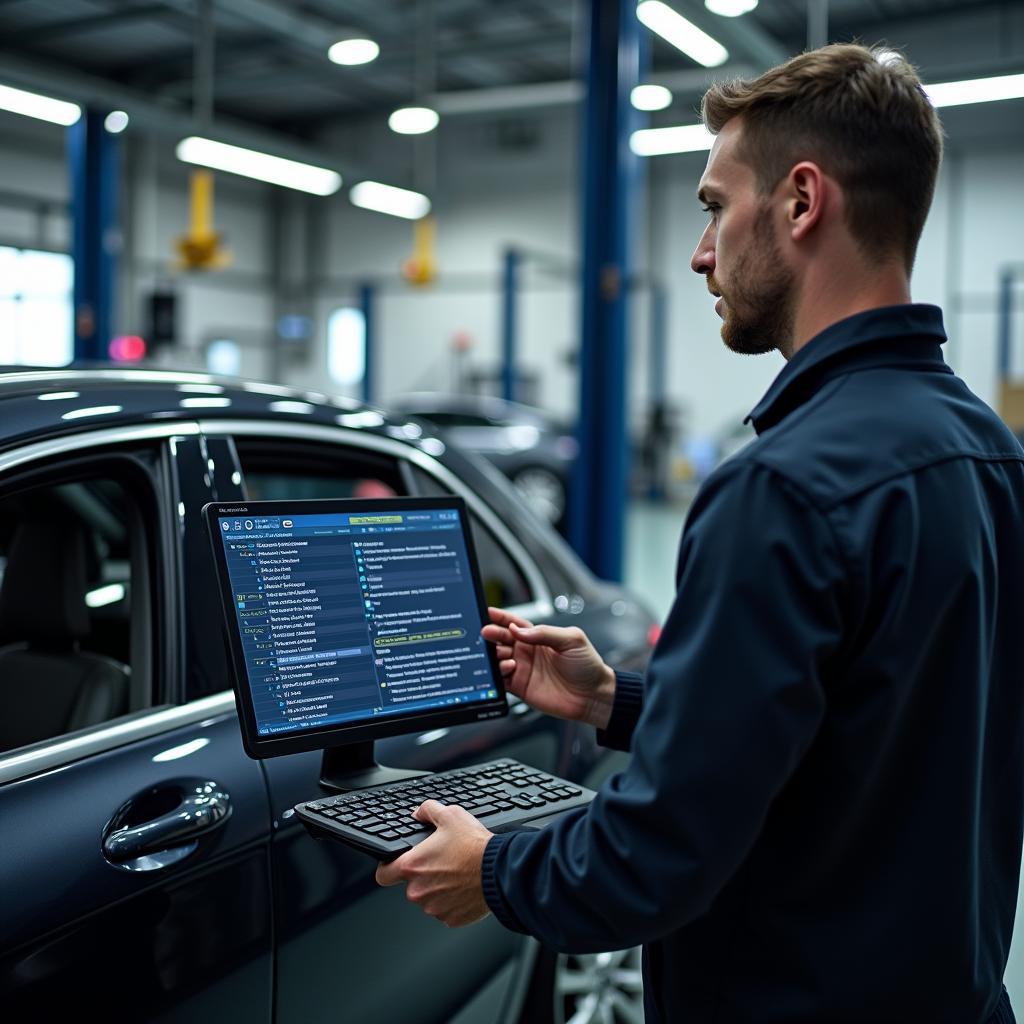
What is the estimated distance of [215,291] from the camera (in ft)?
68.7

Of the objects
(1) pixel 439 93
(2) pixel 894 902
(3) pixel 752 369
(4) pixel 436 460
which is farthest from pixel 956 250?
(2) pixel 894 902

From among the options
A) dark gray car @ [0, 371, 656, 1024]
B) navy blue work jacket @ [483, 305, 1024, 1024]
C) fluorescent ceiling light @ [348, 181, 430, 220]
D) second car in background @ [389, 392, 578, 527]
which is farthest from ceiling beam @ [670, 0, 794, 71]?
navy blue work jacket @ [483, 305, 1024, 1024]

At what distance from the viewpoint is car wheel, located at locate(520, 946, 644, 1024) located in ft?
7.57

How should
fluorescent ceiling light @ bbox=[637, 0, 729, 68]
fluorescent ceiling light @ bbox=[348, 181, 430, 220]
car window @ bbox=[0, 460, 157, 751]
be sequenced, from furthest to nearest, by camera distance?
fluorescent ceiling light @ bbox=[348, 181, 430, 220] < fluorescent ceiling light @ bbox=[637, 0, 729, 68] < car window @ bbox=[0, 460, 157, 751]

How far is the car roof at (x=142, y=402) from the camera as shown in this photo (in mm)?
1618

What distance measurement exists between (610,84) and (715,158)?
16.7 feet

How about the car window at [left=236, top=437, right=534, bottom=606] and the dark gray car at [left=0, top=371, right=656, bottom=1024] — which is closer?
the dark gray car at [left=0, top=371, right=656, bottom=1024]

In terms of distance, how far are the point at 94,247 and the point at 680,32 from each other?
4.76 m

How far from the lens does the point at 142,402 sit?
5.82 ft

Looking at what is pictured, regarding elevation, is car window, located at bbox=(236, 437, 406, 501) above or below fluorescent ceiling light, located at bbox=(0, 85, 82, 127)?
below

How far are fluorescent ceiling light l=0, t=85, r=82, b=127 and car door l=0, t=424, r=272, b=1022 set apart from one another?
6.53 meters

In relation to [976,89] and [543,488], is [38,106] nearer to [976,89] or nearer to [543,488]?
[976,89]

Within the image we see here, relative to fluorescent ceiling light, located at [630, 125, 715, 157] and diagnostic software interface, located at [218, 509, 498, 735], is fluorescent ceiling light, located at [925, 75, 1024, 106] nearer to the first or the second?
fluorescent ceiling light, located at [630, 125, 715, 157]

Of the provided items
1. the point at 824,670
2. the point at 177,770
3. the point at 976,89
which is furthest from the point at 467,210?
the point at 824,670
